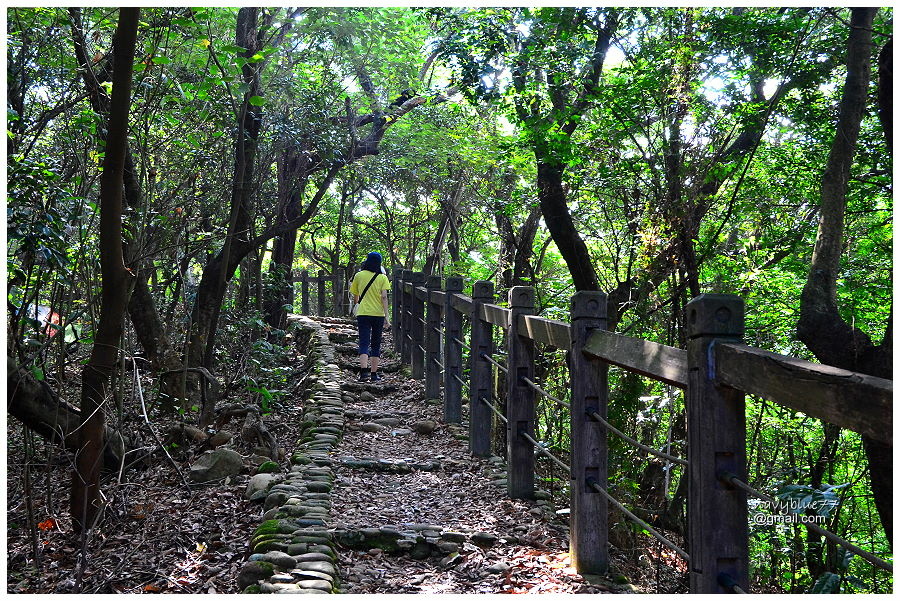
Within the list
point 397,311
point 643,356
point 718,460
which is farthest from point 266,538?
point 397,311

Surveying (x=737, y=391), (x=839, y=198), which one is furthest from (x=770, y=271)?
(x=737, y=391)

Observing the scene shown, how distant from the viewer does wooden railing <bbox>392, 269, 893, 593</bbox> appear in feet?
6.12

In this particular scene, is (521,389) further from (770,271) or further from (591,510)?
(770,271)

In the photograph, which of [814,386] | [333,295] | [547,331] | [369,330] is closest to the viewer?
[814,386]

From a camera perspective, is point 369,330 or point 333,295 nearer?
point 369,330

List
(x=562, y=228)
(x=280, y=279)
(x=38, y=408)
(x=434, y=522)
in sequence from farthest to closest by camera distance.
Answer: (x=280, y=279), (x=562, y=228), (x=38, y=408), (x=434, y=522)

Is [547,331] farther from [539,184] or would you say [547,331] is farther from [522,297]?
[539,184]

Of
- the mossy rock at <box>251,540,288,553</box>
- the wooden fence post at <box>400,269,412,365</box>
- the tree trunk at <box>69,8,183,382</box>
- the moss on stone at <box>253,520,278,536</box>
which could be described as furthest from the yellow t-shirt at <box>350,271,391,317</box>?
the mossy rock at <box>251,540,288,553</box>

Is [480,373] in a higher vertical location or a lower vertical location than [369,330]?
lower

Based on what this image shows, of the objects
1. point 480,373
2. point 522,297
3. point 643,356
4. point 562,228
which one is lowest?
point 480,373

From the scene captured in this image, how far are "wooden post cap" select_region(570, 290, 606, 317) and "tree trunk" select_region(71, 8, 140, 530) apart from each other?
2.54m

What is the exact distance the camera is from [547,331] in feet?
13.8

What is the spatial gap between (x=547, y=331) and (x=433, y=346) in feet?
12.8

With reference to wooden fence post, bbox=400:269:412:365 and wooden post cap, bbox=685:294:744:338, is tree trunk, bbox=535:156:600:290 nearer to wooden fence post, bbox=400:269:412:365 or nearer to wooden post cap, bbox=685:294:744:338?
wooden fence post, bbox=400:269:412:365
